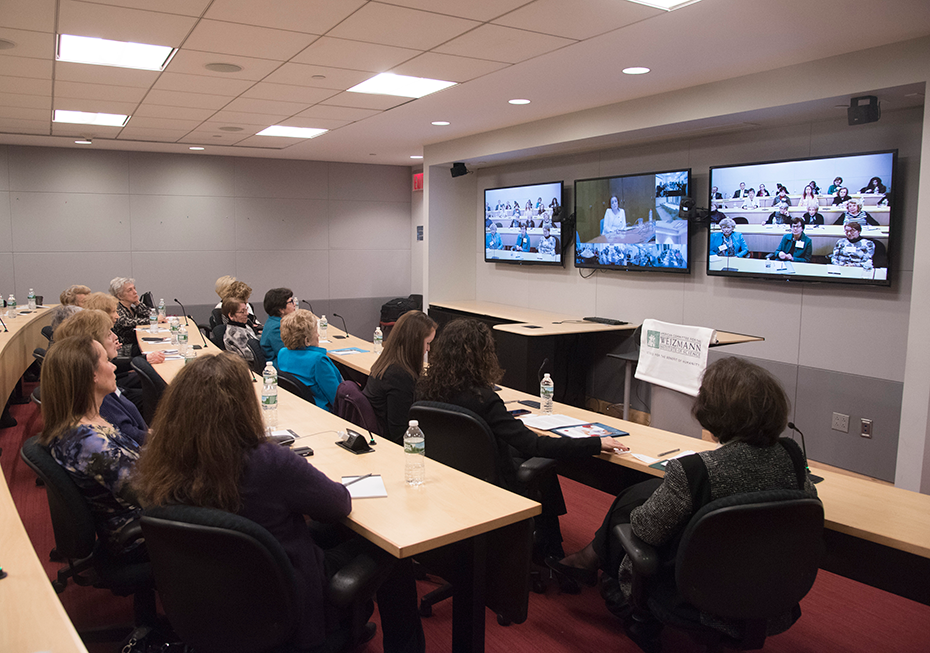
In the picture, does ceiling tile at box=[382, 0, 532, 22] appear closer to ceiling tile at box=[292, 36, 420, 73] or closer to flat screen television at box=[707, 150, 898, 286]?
ceiling tile at box=[292, 36, 420, 73]

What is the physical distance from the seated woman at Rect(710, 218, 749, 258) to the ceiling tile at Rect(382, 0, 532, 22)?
9.05ft

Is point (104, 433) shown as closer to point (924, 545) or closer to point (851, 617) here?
point (924, 545)

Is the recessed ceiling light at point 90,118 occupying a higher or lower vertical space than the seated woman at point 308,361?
higher

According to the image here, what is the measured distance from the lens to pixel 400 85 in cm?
478

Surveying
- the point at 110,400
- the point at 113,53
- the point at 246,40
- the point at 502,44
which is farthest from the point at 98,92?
the point at 110,400

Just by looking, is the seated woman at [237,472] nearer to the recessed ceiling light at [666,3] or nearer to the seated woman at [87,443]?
the seated woman at [87,443]

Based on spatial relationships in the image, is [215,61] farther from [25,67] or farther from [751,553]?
[751,553]

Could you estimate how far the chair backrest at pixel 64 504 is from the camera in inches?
79.6

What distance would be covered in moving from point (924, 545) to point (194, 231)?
8725 millimetres

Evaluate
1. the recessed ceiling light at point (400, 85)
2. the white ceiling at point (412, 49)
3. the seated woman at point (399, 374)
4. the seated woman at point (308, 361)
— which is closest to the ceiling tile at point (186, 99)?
the white ceiling at point (412, 49)

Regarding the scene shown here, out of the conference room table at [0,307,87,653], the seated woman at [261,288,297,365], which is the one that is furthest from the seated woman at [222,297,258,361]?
the conference room table at [0,307,87,653]

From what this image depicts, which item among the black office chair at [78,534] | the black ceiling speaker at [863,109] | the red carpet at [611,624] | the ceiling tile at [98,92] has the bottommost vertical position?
the red carpet at [611,624]

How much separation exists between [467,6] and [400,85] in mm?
1827

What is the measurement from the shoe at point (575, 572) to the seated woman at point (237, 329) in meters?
2.92
